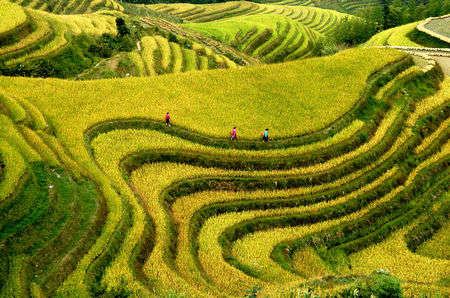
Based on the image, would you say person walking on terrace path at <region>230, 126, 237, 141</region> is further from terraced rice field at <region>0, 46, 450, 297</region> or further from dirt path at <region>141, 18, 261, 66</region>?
dirt path at <region>141, 18, 261, 66</region>

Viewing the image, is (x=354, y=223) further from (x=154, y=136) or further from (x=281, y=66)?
(x=281, y=66)

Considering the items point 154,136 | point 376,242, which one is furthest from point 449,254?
point 154,136

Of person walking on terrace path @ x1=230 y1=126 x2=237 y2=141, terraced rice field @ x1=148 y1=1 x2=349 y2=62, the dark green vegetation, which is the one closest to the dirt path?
terraced rice field @ x1=148 y1=1 x2=349 y2=62

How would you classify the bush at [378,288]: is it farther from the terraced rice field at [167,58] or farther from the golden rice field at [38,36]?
the terraced rice field at [167,58]

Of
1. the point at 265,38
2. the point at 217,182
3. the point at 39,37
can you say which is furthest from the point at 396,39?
the point at 39,37

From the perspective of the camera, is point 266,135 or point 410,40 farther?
point 410,40

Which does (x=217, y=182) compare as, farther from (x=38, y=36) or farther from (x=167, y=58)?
(x=167, y=58)
